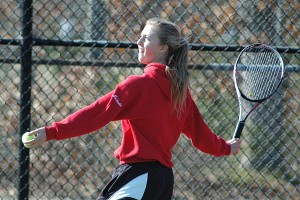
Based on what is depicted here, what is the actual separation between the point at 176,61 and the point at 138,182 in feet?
1.96

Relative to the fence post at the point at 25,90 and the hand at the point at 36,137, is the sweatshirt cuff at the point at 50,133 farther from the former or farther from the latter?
the fence post at the point at 25,90

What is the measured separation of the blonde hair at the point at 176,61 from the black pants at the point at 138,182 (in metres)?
0.30

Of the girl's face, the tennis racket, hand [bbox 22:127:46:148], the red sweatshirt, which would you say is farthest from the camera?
the tennis racket

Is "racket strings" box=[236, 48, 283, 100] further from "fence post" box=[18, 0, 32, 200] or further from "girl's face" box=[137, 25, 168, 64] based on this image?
"fence post" box=[18, 0, 32, 200]

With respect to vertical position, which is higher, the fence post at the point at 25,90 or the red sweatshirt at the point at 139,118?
A: the fence post at the point at 25,90

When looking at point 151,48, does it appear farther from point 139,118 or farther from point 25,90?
point 25,90

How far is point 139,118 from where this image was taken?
345 cm

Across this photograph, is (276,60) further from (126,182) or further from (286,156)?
(286,156)

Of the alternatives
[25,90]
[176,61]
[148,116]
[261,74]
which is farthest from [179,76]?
[25,90]

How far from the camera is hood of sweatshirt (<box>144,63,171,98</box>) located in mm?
3496

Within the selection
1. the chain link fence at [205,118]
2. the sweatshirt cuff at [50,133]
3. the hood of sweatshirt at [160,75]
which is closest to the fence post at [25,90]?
the chain link fence at [205,118]

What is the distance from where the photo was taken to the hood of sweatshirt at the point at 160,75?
3.50 meters

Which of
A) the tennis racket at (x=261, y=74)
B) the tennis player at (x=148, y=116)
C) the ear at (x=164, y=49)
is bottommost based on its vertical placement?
the tennis racket at (x=261, y=74)

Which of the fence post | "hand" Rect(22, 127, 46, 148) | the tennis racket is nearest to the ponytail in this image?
the tennis racket
